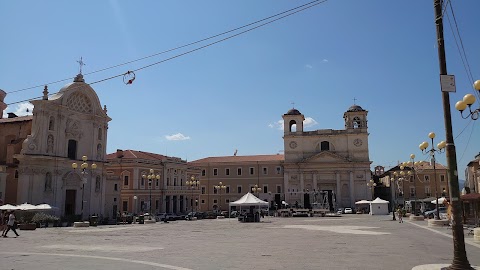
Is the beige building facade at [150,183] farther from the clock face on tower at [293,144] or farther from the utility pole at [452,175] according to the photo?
the utility pole at [452,175]

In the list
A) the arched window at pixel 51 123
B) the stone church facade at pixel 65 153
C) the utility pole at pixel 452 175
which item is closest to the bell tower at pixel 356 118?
the stone church facade at pixel 65 153

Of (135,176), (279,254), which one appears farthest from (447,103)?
(135,176)

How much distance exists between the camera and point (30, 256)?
493 inches

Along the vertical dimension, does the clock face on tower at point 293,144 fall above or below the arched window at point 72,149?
above

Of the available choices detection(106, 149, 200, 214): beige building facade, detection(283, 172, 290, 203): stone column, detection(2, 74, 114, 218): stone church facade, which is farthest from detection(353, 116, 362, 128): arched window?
detection(2, 74, 114, 218): stone church facade

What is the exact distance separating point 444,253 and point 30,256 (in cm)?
1327

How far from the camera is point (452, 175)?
8.94 metres

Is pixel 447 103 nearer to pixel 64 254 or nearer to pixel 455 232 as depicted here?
pixel 455 232

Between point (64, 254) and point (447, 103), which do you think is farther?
point (64, 254)

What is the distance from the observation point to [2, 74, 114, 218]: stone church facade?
37969 millimetres

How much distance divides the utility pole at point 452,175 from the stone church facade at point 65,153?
105 ft

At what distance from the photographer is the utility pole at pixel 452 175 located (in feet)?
27.8

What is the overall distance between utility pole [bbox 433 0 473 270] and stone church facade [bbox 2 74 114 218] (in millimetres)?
31934

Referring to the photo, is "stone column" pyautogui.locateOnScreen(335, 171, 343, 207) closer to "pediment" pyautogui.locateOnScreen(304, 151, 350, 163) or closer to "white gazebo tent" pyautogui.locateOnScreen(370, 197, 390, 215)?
"pediment" pyautogui.locateOnScreen(304, 151, 350, 163)
